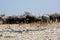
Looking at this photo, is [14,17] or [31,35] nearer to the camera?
[31,35]

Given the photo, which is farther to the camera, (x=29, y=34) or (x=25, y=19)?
(x=25, y=19)

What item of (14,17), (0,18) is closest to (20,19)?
(14,17)

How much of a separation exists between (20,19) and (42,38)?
529 centimetres

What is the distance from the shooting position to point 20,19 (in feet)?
34.7

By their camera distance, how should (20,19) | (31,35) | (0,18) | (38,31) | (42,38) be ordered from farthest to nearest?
(0,18)
(20,19)
(38,31)
(31,35)
(42,38)

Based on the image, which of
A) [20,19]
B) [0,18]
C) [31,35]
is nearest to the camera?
[31,35]

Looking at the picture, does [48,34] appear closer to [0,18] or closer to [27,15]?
[27,15]

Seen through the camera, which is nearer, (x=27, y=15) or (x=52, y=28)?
(x=52, y=28)

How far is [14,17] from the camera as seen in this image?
1081cm

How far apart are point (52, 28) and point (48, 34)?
2.63ft

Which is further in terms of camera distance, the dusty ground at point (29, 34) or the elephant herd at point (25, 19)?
the elephant herd at point (25, 19)

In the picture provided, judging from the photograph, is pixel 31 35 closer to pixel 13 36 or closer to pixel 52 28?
pixel 13 36

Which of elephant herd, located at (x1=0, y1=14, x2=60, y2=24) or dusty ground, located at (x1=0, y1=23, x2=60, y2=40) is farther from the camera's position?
elephant herd, located at (x1=0, y1=14, x2=60, y2=24)

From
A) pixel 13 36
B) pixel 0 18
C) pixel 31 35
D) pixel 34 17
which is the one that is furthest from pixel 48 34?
pixel 0 18
